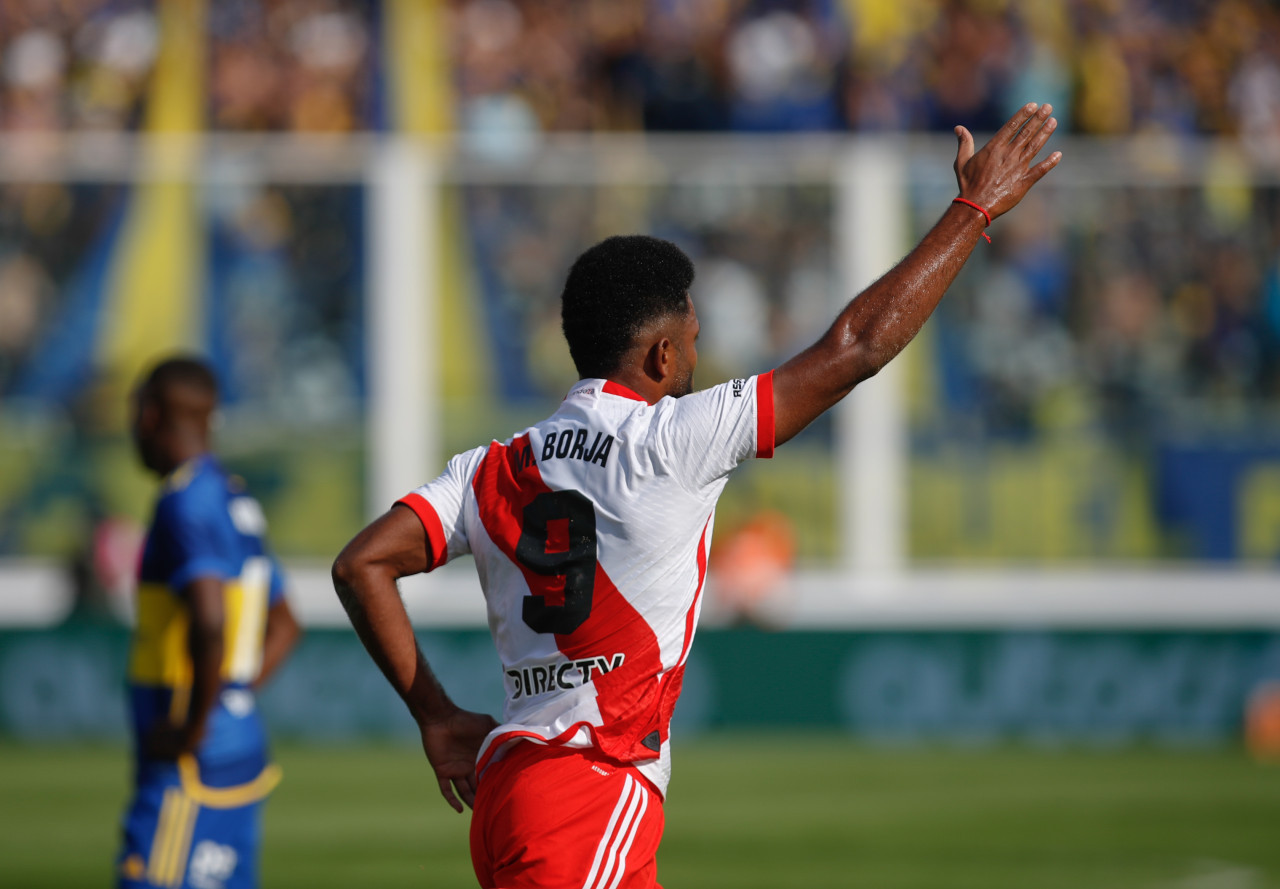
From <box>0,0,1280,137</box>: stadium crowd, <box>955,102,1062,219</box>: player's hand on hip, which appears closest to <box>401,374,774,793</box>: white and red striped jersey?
<box>955,102,1062,219</box>: player's hand on hip

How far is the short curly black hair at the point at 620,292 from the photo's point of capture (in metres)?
3.43

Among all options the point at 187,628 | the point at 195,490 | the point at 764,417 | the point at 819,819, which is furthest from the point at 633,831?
the point at 819,819

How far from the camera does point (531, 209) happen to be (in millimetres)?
15539

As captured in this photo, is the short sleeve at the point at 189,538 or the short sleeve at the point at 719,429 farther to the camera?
the short sleeve at the point at 189,538

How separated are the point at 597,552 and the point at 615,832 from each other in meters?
0.55

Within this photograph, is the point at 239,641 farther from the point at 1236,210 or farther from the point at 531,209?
the point at 1236,210

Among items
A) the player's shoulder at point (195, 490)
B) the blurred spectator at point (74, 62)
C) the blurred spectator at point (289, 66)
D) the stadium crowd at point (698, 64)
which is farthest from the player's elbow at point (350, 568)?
the blurred spectator at point (74, 62)

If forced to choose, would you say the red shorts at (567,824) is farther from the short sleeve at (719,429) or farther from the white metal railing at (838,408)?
the white metal railing at (838,408)

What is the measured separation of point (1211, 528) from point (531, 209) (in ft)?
22.0

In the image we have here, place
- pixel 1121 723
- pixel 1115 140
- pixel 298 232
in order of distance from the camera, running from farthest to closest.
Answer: pixel 1115 140
pixel 298 232
pixel 1121 723

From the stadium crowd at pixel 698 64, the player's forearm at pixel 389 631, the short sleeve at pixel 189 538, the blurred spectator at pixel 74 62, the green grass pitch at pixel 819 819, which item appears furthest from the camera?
the stadium crowd at pixel 698 64

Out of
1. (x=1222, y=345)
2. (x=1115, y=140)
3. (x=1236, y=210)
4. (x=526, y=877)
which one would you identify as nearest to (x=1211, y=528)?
(x=1222, y=345)

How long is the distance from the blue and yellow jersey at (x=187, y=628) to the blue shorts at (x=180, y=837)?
33 mm

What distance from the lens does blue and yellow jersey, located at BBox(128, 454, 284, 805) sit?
4945mm
